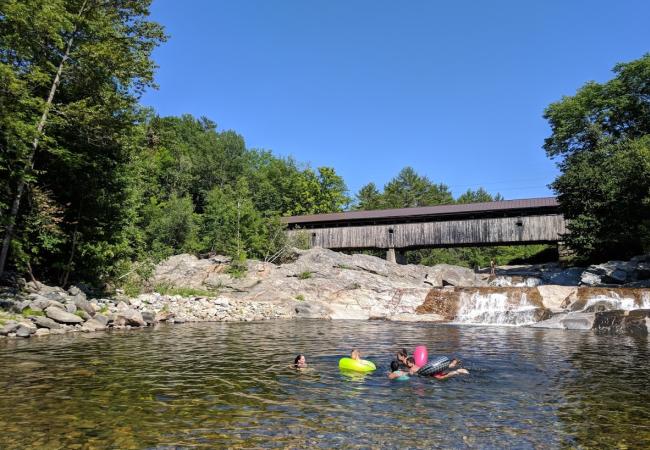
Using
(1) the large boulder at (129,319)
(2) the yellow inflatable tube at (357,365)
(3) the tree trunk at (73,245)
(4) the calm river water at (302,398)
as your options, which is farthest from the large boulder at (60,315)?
(2) the yellow inflatable tube at (357,365)

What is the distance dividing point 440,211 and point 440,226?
59.9 inches

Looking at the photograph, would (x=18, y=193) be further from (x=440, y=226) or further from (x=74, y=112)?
(x=440, y=226)

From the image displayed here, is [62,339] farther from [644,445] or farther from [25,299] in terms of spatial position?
[644,445]

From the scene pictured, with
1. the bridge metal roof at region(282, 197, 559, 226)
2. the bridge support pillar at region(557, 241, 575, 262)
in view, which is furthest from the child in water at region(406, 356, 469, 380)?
the bridge support pillar at region(557, 241, 575, 262)

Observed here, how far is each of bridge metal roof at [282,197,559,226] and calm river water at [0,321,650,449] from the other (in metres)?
24.9

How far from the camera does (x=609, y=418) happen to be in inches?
302

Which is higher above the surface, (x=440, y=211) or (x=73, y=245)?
(x=440, y=211)

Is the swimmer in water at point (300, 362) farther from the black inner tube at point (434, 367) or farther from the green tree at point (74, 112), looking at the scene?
the green tree at point (74, 112)

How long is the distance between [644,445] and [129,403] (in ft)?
27.2

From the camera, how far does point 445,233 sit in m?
42.4

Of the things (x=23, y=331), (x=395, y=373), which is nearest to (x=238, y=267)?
(x=23, y=331)

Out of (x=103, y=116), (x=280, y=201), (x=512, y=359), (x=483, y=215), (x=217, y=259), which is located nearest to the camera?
(x=512, y=359)

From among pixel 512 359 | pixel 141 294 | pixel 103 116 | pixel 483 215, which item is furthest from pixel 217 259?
pixel 512 359

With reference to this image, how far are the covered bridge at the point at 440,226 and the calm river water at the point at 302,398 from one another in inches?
965
